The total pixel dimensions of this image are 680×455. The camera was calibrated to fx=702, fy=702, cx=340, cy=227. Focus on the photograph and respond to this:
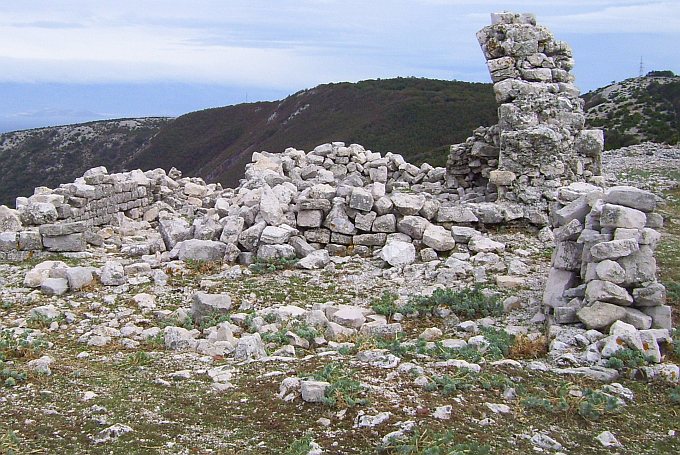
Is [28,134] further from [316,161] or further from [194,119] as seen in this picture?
[316,161]

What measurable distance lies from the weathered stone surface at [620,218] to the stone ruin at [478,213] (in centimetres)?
1

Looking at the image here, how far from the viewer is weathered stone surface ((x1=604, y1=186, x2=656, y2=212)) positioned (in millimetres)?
7609

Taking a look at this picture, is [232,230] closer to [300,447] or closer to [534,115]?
[534,115]

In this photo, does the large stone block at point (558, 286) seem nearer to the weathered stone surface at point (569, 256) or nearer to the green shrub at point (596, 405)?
A: the weathered stone surface at point (569, 256)

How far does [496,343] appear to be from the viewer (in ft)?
21.5

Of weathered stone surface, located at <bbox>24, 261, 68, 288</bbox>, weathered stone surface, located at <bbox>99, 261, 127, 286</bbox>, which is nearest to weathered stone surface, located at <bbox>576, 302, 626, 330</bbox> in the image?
weathered stone surface, located at <bbox>99, 261, 127, 286</bbox>

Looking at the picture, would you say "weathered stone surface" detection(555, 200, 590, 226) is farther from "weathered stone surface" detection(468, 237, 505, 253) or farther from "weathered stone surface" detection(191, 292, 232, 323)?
"weathered stone surface" detection(191, 292, 232, 323)

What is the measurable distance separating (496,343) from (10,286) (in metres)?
6.74

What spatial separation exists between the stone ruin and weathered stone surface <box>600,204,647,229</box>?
11 mm

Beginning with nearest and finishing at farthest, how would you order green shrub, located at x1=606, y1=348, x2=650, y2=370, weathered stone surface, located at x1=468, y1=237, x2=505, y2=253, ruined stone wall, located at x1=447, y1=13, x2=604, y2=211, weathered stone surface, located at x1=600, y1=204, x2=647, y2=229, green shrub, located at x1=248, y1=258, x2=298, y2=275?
green shrub, located at x1=606, y1=348, x2=650, y2=370 → weathered stone surface, located at x1=600, y1=204, x2=647, y2=229 → green shrub, located at x1=248, y1=258, x2=298, y2=275 → weathered stone surface, located at x1=468, y1=237, x2=505, y2=253 → ruined stone wall, located at x1=447, y1=13, x2=604, y2=211

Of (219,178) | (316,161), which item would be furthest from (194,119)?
(316,161)

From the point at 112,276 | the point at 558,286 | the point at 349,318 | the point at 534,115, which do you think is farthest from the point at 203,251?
the point at 534,115

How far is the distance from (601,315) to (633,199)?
165cm

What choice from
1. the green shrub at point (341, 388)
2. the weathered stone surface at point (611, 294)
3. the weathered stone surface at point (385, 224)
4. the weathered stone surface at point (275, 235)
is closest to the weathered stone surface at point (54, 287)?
the weathered stone surface at point (275, 235)
